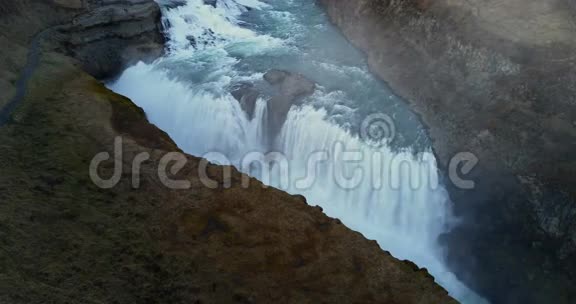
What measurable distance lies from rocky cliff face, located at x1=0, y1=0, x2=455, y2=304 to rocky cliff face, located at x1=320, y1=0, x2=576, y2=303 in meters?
6.59

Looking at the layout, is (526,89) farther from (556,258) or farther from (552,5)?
(556,258)

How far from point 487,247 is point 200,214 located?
37.6 ft

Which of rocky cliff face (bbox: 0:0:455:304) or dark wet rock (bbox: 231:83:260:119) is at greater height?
dark wet rock (bbox: 231:83:260:119)

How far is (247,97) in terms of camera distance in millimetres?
23500

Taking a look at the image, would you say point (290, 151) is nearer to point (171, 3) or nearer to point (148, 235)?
point (148, 235)

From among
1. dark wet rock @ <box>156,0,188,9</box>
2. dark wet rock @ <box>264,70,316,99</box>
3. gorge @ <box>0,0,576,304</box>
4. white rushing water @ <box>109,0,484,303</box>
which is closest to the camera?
gorge @ <box>0,0,576,304</box>

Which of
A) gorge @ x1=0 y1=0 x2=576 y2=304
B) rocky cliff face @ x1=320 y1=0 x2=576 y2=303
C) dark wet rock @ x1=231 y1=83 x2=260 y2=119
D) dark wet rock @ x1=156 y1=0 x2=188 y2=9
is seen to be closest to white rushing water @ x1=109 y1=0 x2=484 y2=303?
gorge @ x1=0 y1=0 x2=576 y2=304

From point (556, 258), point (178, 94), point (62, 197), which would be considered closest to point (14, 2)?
point (178, 94)

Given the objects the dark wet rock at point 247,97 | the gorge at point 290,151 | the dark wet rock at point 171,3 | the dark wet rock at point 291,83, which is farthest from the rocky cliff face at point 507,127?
the dark wet rock at point 171,3

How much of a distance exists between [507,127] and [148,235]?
48.3 ft

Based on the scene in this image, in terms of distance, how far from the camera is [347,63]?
87.3ft

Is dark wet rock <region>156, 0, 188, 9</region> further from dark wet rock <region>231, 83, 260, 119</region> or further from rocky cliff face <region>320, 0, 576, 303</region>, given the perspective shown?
rocky cliff face <region>320, 0, 576, 303</region>

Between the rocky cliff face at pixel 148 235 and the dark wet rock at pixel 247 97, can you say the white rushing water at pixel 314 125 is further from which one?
the rocky cliff face at pixel 148 235

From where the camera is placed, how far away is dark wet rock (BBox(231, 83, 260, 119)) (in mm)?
23391
